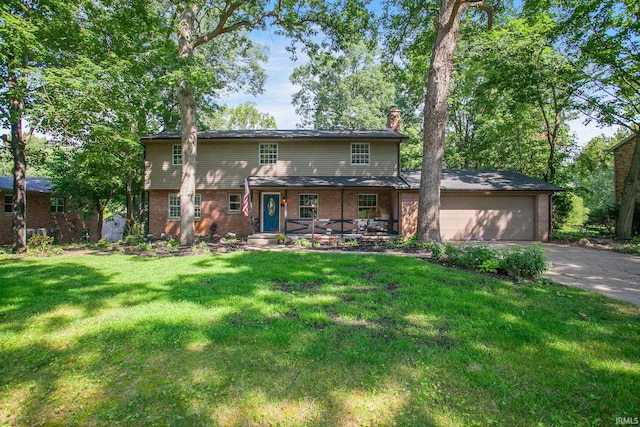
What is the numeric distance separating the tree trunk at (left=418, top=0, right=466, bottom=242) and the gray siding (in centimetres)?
622

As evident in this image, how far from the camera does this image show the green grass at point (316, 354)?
265 cm

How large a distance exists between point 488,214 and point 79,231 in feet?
93.0

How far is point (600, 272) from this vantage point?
316 inches

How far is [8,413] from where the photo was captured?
2633 millimetres

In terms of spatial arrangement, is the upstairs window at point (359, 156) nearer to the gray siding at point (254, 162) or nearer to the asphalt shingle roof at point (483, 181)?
the gray siding at point (254, 162)

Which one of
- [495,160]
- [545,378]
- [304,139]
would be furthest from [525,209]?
[545,378]

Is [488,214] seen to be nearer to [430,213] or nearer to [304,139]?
[430,213]

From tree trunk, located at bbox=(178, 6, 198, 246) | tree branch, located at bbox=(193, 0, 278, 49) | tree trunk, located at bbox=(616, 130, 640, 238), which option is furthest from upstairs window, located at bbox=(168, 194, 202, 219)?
tree trunk, located at bbox=(616, 130, 640, 238)

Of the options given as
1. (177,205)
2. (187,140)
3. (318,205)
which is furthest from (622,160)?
(177,205)

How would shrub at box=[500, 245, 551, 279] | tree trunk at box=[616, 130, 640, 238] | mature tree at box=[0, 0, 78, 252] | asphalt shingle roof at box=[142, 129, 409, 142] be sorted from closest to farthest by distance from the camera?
shrub at box=[500, 245, 551, 279] < mature tree at box=[0, 0, 78, 252] < tree trunk at box=[616, 130, 640, 238] < asphalt shingle roof at box=[142, 129, 409, 142]

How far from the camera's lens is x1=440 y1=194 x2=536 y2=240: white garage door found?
51.9ft

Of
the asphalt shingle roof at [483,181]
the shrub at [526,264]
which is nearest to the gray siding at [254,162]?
the asphalt shingle roof at [483,181]

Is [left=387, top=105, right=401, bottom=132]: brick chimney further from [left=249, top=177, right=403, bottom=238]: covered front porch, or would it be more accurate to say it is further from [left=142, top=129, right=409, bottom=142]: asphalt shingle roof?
[left=249, top=177, right=403, bottom=238]: covered front porch

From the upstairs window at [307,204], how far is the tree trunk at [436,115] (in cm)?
700
